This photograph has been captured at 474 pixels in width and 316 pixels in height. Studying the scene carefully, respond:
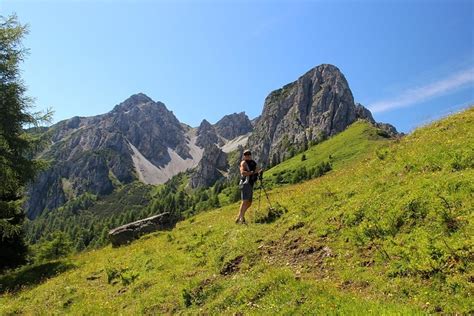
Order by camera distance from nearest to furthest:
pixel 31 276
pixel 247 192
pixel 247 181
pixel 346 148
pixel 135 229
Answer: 1. pixel 247 192
2. pixel 247 181
3. pixel 31 276
4. pixel 135 229
5. pixel 346 148

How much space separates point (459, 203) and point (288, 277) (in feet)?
17.4

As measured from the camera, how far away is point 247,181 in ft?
64.3

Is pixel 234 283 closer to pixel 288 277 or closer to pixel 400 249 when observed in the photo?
pixel 288 277

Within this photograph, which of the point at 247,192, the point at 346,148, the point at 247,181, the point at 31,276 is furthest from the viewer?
the point at 346,148

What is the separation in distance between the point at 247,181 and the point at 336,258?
7.96 meters

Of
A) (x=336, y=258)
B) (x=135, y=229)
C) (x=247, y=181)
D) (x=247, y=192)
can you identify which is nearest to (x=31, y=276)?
Answer: (x=135, y=229)

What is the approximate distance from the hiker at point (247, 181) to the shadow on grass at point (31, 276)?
479 inches

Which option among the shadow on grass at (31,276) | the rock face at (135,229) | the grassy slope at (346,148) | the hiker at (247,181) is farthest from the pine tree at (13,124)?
the grassy slope at (346,148)

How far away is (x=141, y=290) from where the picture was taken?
15688mm

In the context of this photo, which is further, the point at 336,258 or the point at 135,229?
the point at 135,229

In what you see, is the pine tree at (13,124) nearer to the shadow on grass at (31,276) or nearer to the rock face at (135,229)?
the shadow on grass at (31,276)

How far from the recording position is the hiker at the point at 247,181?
63.6 feet

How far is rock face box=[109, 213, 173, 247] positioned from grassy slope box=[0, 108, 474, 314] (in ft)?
27.4

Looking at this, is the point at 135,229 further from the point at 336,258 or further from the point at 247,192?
the point at 336,258
